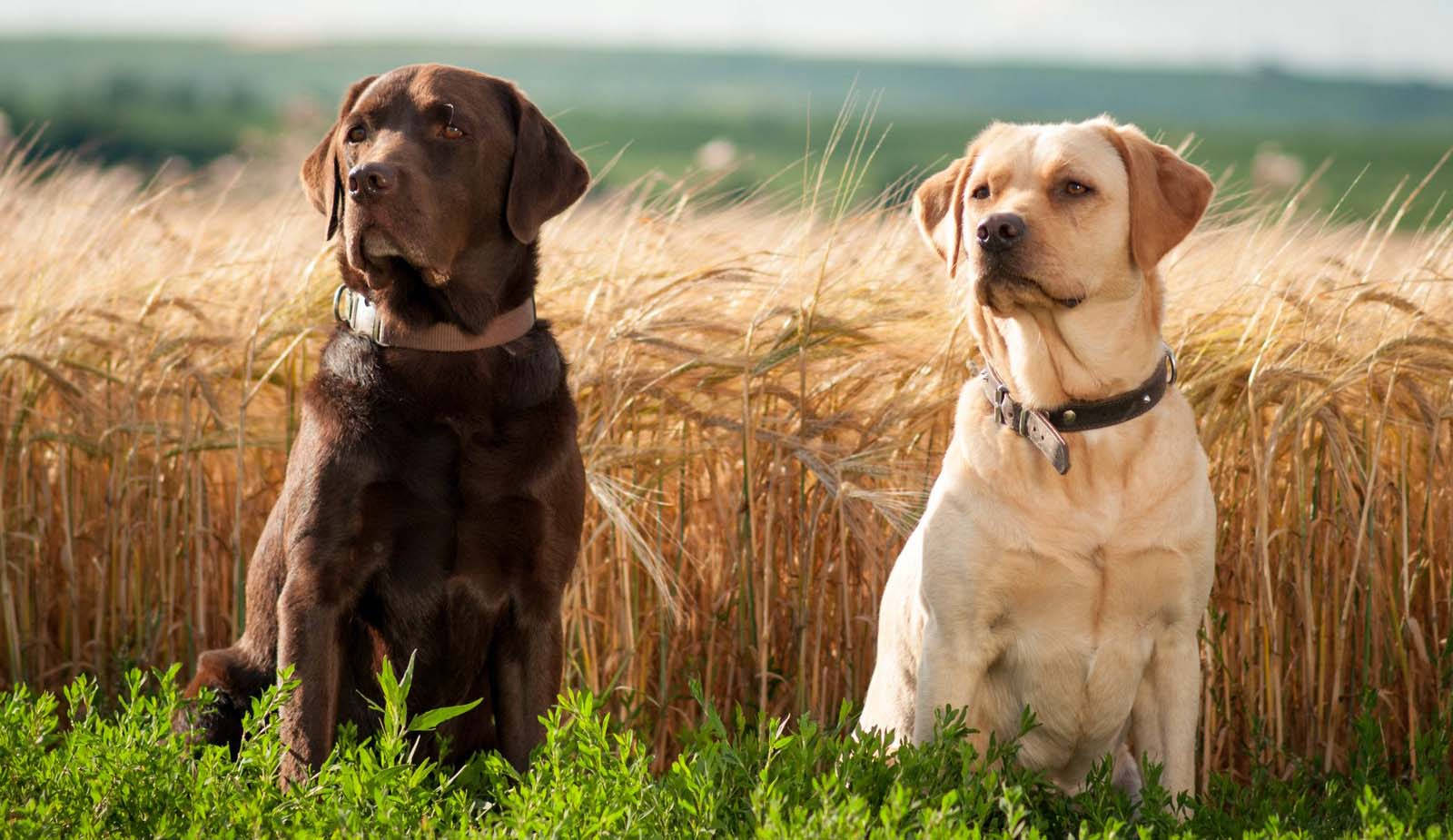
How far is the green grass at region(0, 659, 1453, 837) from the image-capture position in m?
2.74

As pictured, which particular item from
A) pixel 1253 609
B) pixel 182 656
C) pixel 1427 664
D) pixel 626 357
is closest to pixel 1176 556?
pixel 1253 609

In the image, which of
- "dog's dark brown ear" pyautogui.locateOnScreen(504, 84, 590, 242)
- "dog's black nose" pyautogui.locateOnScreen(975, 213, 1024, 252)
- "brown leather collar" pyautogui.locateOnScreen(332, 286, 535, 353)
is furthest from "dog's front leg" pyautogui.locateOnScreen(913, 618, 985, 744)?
"dog's dark brown ear" pyautogui.locateOnScreen(504, 84, 590, 242)

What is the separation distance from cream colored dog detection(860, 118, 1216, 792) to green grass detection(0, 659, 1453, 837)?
8.7 inches

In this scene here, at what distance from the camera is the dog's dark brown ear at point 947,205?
12.0 feet

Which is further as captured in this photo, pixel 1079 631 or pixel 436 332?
pixel 436 332

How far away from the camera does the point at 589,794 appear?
2.91 metres

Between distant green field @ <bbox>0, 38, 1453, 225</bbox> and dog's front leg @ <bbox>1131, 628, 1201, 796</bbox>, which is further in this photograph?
distant green field @ <bbox>0, 38, 1453, 225</bbox>

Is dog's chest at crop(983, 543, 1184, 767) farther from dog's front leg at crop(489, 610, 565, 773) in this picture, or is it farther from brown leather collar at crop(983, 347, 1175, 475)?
dog's front leg at crop(489, 610, 565, 773)

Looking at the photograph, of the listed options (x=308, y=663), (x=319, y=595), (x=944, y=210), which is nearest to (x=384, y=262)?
(x=319, y=595)

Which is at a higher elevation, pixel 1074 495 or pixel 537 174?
pixel 537 174

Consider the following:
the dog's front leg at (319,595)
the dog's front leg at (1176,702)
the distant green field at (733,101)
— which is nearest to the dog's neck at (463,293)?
the dog's front leg at (319,595)

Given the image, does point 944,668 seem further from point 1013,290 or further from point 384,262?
point 384,262

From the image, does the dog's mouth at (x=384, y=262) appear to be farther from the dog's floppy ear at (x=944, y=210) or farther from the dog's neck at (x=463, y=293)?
the dog's floppy ear at (x=944, y=210)

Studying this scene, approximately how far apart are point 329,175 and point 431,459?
33.0 inches
